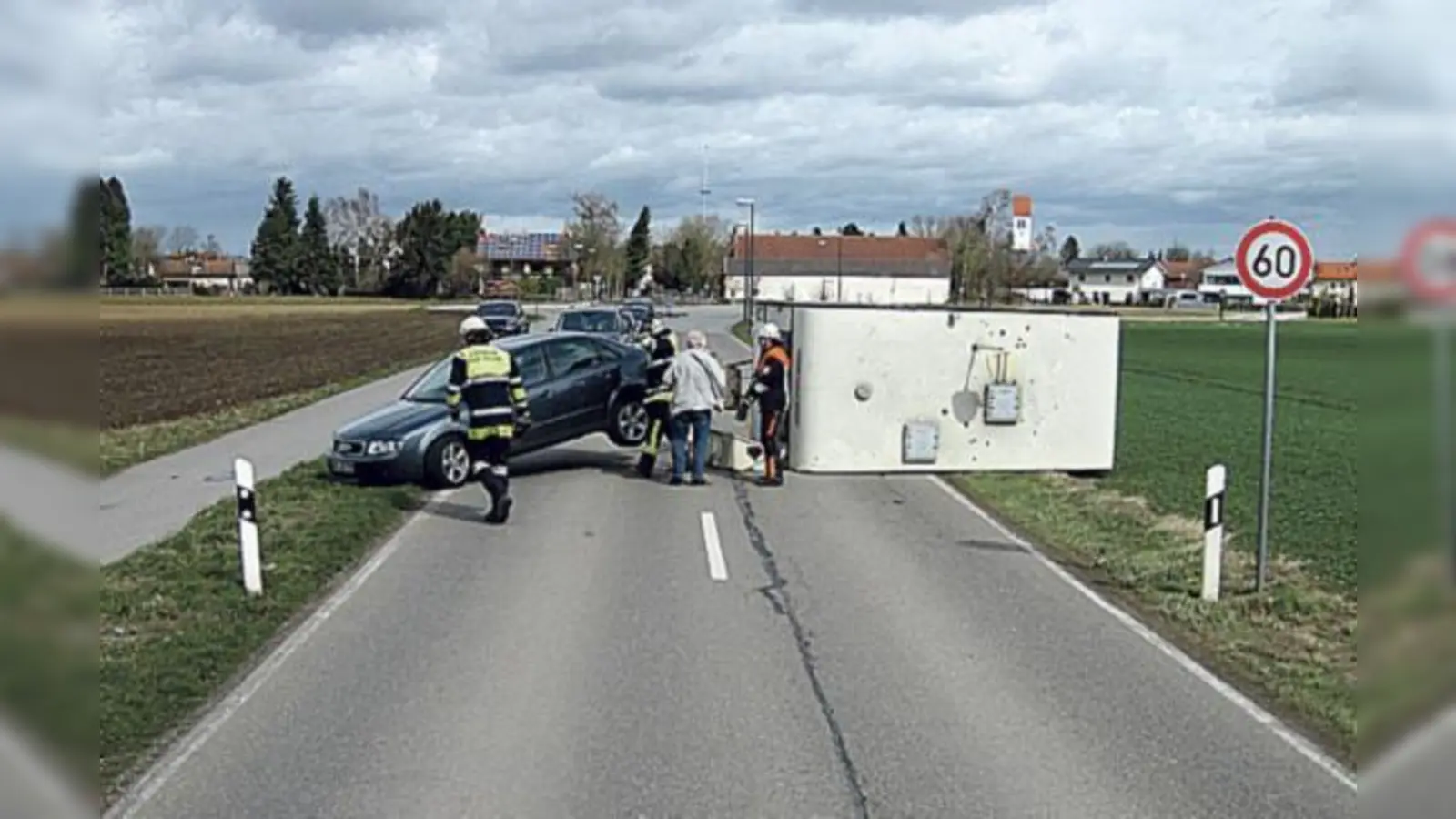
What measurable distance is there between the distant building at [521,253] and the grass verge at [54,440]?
139 m

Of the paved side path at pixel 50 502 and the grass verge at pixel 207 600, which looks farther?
the grass verge at pixel 207 600

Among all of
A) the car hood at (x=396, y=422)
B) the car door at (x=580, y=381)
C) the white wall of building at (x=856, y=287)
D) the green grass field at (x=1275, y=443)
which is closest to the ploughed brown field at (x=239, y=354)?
the car hood at (x=396, y=422)

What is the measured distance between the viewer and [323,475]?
57.9 feet

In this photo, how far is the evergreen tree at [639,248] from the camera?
432ft

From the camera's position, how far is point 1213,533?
10.7 m

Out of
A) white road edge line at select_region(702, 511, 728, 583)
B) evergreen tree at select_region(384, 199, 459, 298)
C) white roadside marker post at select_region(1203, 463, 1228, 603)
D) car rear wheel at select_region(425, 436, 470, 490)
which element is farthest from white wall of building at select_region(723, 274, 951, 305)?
white roadside marker post at select_region(1203, 463, 1228, 603)

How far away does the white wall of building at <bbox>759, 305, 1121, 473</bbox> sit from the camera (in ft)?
60.8

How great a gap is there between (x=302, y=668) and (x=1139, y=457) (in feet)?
50.6

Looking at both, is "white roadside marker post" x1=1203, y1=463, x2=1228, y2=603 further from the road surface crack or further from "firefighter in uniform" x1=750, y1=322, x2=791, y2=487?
"firefighter in uniform" x1=750, y1=322, x2=791, y2=487

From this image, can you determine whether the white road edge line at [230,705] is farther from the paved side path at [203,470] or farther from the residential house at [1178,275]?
the residential house at [1178,275]

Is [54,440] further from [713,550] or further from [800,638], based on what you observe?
[713,550]

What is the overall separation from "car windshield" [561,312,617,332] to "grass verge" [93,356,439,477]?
846 centimetres

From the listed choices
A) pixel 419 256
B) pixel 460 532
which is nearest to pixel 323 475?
pixel 460 532

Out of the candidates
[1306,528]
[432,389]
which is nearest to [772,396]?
[432,389]
